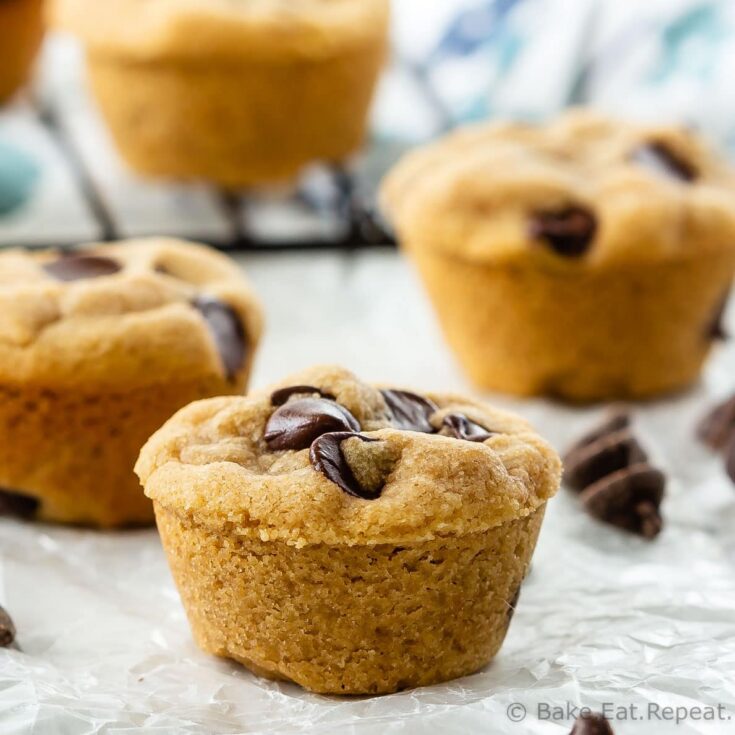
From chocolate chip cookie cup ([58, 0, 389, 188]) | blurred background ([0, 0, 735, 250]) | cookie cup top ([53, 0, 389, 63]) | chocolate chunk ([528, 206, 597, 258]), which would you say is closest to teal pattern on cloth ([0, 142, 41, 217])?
blurred background ([0, 0, 735, 250])

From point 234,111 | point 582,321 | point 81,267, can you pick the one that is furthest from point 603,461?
point 234,111

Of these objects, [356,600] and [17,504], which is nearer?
[356,600]

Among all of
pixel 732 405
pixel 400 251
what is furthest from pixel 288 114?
pixel 732 405

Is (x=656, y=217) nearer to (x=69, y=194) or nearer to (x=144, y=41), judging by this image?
(x=144, y=41)

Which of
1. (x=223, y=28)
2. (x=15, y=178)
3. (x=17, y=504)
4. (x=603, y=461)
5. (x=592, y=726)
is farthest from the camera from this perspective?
(x=15, y=178)

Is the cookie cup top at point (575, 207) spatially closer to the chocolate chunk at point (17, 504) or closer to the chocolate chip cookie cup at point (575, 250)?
the chocolate chip cookie cup at point (575, 250)

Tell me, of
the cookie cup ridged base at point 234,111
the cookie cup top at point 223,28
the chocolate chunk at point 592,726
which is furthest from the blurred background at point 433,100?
the chocolate chunk at point 592,726

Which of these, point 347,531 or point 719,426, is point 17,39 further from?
point 347,531
